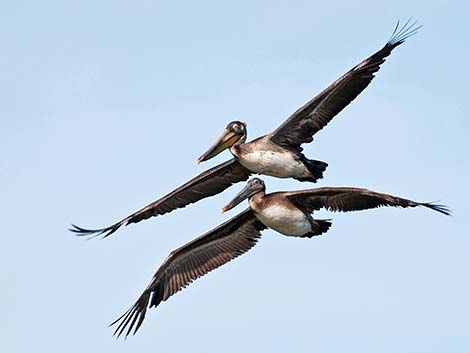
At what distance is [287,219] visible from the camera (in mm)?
22609

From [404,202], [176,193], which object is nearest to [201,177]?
[176,193]

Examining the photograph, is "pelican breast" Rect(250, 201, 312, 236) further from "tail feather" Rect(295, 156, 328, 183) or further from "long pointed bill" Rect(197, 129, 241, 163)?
"long pointed bill" Rect(197, 129, 241, 163)

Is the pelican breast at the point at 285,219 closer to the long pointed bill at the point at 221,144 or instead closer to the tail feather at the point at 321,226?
the tail feather at the point at 321,226

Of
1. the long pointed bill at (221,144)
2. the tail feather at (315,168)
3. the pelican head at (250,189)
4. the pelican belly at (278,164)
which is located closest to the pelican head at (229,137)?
the long pointed bill at (221,144)

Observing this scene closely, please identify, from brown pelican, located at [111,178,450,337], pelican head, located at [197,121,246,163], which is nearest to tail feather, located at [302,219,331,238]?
brown pelican, located at [111,178,450,337]

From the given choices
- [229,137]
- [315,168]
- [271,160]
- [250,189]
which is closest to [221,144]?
[229,137]

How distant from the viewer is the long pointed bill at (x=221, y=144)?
2397 centimetres

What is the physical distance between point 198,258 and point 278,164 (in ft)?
7.81

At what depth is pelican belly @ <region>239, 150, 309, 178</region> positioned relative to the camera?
22.6 meters

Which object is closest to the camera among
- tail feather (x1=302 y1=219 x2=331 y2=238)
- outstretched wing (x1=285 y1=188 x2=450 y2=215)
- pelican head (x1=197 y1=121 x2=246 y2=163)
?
outstretched wing (x1=285 y1=188 x2=450 y2=215)

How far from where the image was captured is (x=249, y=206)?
23.4 m

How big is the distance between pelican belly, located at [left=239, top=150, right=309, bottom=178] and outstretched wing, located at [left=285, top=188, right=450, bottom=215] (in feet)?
1.08

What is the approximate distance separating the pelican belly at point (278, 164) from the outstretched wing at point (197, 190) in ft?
3.71

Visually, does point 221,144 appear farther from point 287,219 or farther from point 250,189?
point 287,219
